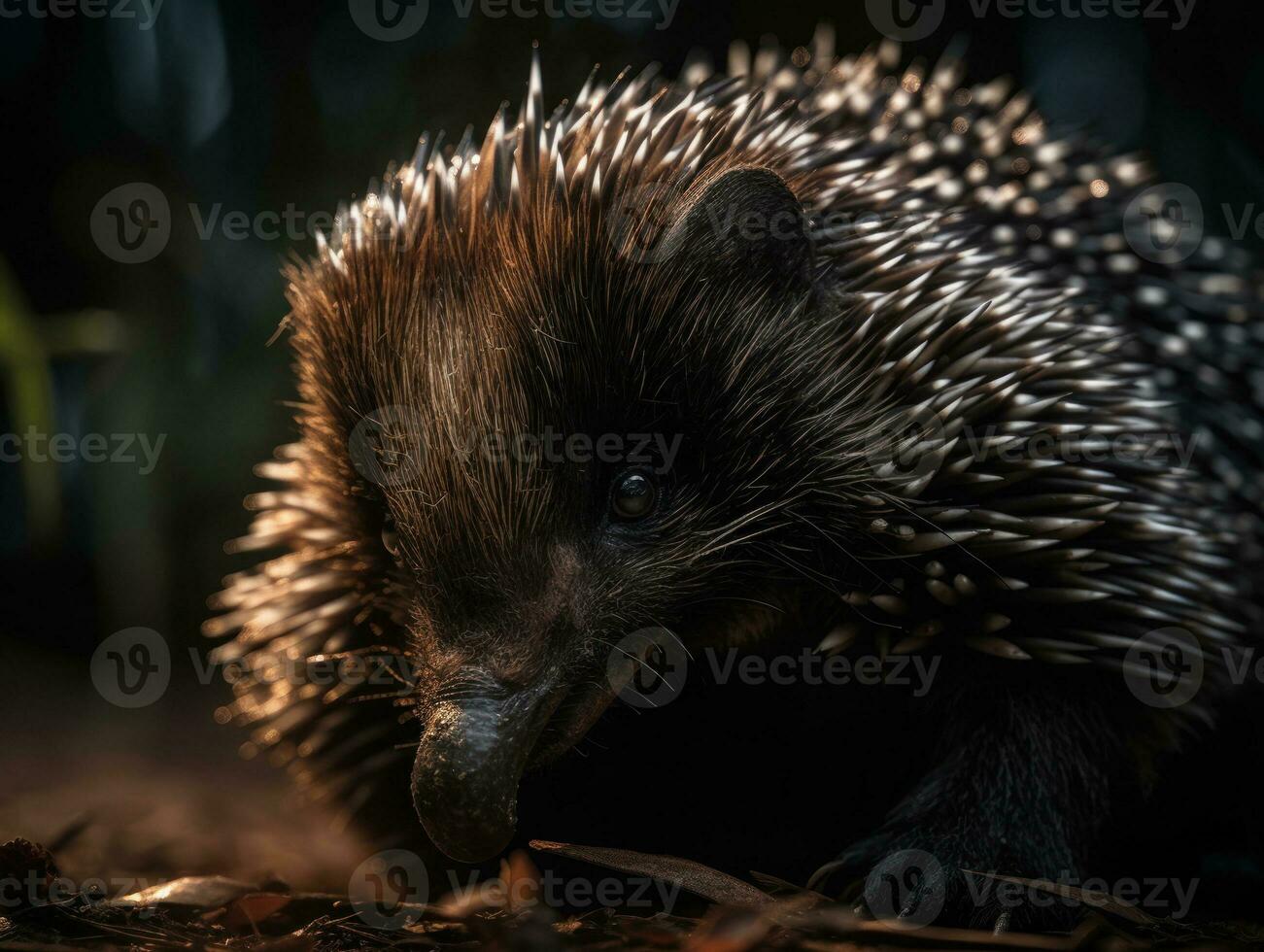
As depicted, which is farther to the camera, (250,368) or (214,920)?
(250,368)

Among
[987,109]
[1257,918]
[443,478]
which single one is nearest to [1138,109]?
[987,109]

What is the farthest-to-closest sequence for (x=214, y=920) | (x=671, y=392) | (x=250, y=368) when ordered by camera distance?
(x=250, y=368) → (x=671, y=392) → (x=214, y=920)

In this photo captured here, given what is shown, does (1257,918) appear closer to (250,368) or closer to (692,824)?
(692,824)

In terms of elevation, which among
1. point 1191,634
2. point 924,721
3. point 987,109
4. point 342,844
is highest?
point 987,109
